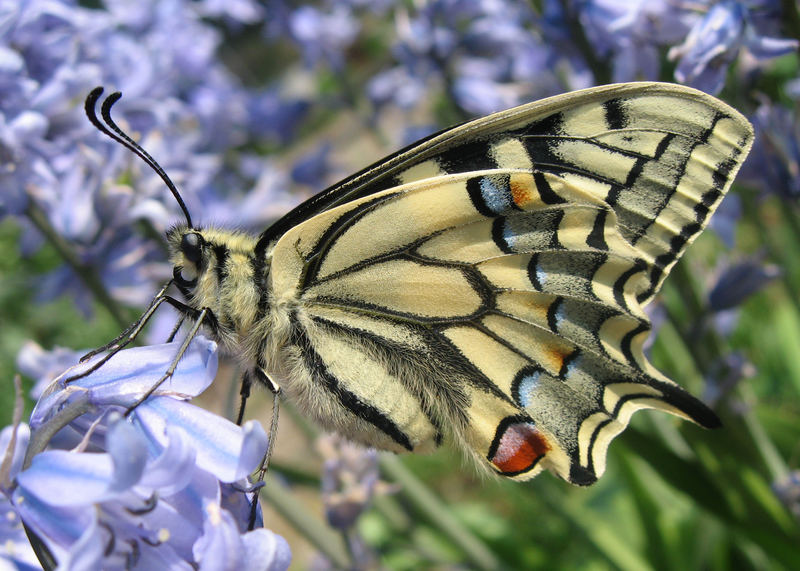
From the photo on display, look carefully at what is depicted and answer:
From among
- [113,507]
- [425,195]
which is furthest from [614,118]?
[113,507]

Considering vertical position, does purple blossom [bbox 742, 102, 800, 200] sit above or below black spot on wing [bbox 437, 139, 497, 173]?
above

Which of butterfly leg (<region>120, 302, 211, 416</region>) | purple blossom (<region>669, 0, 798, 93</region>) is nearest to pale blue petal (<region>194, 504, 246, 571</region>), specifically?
butterfly leg (<region>120, 302, 211, 416</region>)

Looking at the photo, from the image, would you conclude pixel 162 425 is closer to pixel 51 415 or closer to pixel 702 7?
pixel 51 415

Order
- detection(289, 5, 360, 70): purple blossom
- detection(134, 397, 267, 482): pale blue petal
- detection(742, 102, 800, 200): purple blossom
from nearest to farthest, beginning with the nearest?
detection(134, 397, 267, 482): pale blue petal < detection(742, 102, 800, 200): purple blossom < detection(289, 5, 360, 70): purple blossom

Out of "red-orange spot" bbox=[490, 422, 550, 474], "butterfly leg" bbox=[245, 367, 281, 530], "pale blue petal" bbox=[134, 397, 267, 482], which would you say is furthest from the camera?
"red-orange spot" bbox=[490, 422, 550, 474]

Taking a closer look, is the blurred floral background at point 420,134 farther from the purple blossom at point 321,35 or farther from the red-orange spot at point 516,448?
the red-orange spot at point 516,448

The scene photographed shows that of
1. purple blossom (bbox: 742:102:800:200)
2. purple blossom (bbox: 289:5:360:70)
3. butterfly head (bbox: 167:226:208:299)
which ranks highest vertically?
purple blossom (bbox: 289:5:360:70)

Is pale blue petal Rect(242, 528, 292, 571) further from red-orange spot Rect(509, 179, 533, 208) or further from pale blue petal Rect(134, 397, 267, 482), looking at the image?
red-orange spot Rect(509, 179, 533, 208)

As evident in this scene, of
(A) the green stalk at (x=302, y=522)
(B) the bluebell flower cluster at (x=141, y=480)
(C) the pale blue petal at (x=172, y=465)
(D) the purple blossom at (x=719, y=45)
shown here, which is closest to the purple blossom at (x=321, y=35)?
(D) the purple blossom at (x=719, y=45)
